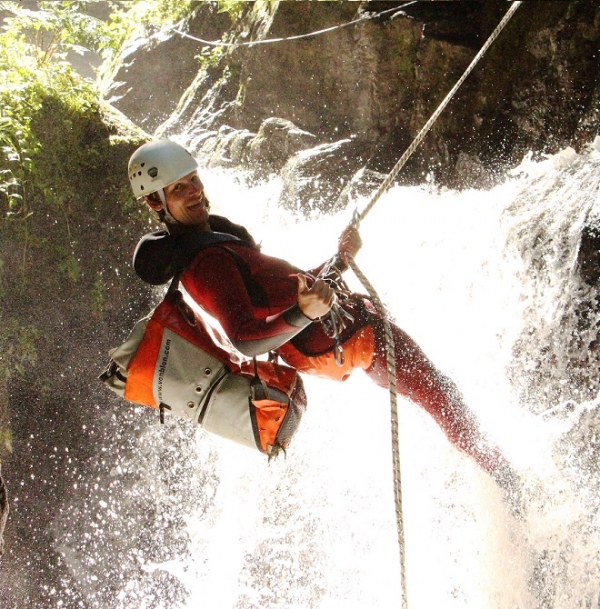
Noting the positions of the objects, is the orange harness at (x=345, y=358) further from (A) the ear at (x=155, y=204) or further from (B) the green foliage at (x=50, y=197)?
(B) the green foliage at (x=50, y=197)

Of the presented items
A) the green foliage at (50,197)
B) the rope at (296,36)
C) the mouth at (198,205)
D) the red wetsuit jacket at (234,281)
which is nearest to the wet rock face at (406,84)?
the rope at (296,36)

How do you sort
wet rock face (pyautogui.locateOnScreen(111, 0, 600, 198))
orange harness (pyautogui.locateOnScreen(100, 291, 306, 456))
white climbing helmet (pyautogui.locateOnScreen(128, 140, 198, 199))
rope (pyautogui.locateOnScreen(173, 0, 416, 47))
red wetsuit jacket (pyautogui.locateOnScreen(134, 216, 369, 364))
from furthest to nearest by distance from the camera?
1. rope (pyautogui.locateOnScreen(173, 0, 416, 47))
2. wet rock face (pyautogui.locateOnScreen(111, 0, 600, 198))
3. white climbing helmet (pyautogui.locateOnScreen(128, 140, 198, 199))
4. orange harness (pyautogui.locateOnScreen(100, 291, 306, 456))
5. red wetsuit jacket (pyautogui.locateOnScreen(134, 216, 369, 364))

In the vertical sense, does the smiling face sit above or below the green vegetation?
above

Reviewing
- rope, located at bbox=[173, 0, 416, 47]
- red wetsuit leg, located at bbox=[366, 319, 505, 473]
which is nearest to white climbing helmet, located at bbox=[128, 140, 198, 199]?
red wetsuit leg, located at bbox=[366, 319, 505, 473]

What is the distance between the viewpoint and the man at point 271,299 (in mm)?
2225

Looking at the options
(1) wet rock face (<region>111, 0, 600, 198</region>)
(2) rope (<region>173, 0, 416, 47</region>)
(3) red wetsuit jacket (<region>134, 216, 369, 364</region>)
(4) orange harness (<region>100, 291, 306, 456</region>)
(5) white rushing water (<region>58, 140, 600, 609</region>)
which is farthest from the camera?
(2) rope (<region>173, 0, 416, 47</region>)

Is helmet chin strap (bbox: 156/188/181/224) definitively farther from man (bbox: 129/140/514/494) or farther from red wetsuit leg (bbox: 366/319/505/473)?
red wetsuit leg (bbox: 366/319/505/473)

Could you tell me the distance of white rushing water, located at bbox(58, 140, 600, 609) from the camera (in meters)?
3.20

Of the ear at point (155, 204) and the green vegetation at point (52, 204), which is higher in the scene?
the ear at point (155, 204)

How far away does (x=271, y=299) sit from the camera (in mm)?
2363

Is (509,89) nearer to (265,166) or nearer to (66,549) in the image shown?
(265,166)

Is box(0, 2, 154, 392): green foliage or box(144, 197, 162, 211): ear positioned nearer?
box(144, 197, 162, 211): ear

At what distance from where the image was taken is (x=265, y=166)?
685 cm

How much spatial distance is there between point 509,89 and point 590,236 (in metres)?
2.66
